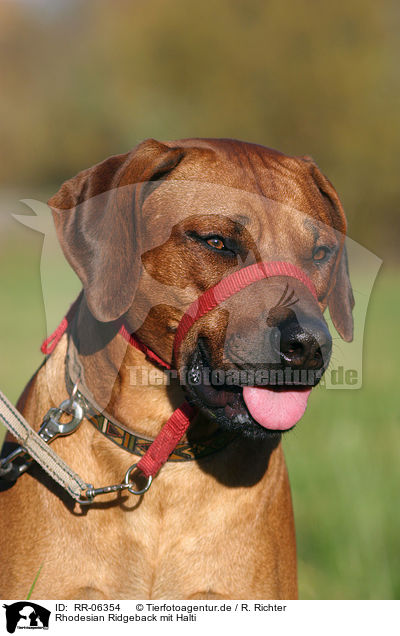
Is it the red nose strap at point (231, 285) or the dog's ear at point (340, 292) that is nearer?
the red nose strap at point (231, 285)

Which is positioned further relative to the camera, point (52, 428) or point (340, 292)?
point (340, 292)

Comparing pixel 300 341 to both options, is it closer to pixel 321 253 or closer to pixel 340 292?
pixel 321 253

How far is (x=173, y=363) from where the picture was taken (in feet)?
8.15

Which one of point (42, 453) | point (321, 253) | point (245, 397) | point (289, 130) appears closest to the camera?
point (245, 397)

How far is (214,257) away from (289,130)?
10926 mm

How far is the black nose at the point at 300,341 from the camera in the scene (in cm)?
214

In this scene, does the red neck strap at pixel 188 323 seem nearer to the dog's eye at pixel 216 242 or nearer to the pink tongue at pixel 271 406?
the dog's eye at pixel 216 242

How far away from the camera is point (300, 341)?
2135mm

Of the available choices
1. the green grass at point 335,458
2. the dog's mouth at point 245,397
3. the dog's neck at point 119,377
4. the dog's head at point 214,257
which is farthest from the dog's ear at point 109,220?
the green grass at point 335,458

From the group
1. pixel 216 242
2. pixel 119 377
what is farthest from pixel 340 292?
pixel 119 377

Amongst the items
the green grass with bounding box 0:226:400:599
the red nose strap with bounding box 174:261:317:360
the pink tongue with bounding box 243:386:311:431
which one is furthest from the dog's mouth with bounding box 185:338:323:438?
the green grass with bounding box 0:226:400:599

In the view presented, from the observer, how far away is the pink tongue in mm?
2295

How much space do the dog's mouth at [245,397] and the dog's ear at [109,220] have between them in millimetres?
372
